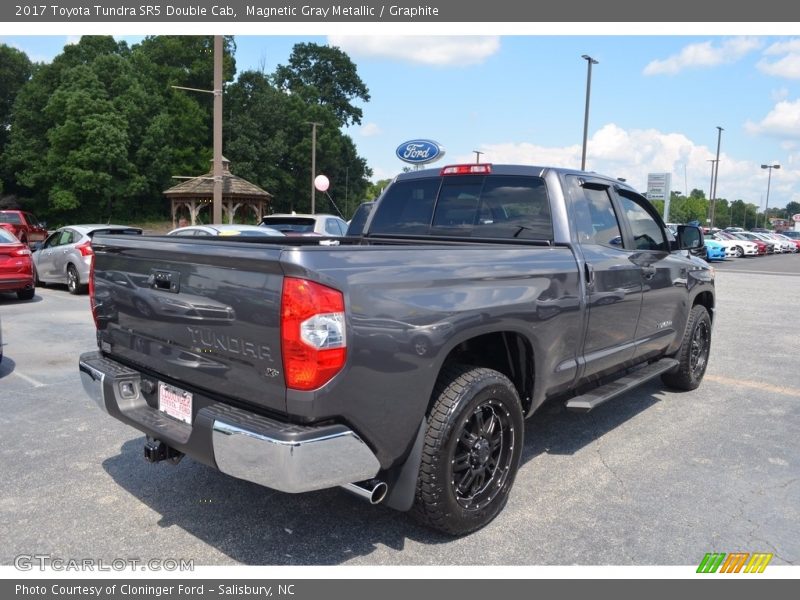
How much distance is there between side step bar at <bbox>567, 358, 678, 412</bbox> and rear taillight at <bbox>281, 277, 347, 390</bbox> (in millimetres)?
2031

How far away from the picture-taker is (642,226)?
5.23m

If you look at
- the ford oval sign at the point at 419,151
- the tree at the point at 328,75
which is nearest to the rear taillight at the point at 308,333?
the ford oval sign at the point at 419,151

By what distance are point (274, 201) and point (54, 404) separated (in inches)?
2031

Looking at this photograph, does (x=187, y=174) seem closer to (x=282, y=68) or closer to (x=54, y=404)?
(x=282, y=68)

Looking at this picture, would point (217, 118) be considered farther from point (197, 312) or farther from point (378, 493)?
point (378, 493)

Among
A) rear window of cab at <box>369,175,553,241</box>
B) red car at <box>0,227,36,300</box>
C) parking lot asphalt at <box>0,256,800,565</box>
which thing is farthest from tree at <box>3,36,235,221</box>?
rear window of cab at <box>369,175,553,241</box>

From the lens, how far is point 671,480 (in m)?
4.06

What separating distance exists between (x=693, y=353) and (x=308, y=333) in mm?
4797

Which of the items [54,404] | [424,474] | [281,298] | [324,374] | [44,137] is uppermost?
[44,137]

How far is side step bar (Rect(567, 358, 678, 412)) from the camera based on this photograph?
4027 mm

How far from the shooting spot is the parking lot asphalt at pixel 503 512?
3146 mm

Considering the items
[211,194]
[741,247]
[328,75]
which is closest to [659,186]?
[741,247]

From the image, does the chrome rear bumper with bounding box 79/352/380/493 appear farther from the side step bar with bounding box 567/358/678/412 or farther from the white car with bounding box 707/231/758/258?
the white car with bounding box 707/231/758/258

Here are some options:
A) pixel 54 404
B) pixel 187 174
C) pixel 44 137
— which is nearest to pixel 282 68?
pixel 187 174
